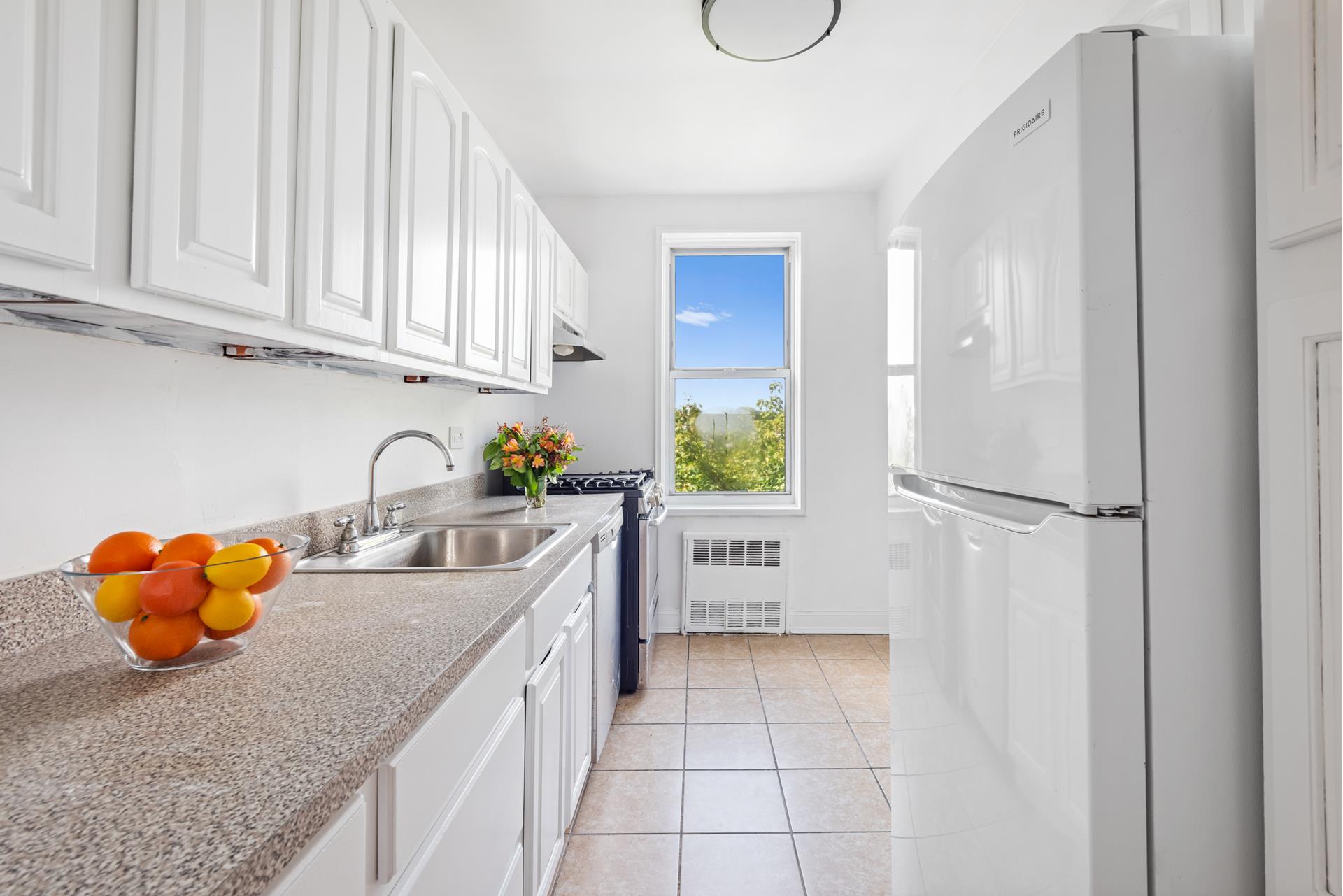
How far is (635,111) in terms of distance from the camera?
2639 millimetres

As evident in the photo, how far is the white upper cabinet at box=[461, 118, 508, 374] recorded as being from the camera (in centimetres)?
172

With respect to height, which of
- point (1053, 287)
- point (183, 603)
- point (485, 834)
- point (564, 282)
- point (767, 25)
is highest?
point (767, 25)

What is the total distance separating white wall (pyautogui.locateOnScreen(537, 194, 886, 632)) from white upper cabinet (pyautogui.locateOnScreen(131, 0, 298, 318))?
8.72 ft

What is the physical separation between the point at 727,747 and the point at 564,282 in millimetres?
2209

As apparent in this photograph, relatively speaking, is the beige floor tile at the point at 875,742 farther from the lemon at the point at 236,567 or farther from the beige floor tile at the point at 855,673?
the lemon at the point at 236,567

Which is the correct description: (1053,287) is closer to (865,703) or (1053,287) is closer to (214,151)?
(214,151)

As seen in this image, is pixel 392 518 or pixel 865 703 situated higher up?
pixel 392 518

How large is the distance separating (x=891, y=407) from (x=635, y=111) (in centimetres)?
194

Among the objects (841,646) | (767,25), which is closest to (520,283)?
(767,25)

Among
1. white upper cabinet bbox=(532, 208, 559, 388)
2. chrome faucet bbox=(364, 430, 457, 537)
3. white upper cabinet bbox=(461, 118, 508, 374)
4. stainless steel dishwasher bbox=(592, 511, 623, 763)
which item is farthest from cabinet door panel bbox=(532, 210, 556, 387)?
chrome faucet bbox=(364, 430, 457, 537)

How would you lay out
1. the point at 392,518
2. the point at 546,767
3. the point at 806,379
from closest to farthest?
the point at 546,767 < the point at 392,518 < the point at 806,379

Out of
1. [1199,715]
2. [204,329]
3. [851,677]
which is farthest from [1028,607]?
[851,677]

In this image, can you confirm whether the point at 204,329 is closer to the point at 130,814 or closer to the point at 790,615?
the point at 130,814

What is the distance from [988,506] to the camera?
40.3 inches
